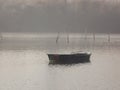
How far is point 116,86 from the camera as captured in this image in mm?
84938

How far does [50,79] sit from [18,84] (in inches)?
571

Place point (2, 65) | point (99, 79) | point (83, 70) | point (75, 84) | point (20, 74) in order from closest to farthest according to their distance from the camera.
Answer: point (75, 84) → point (99, 79) → point (20, 74) → point (83, 70) → point (2, 65)

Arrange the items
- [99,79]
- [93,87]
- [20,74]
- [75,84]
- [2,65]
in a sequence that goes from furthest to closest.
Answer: [2,65] < [20,74] < [99,79] < [75,84] < [93,87]

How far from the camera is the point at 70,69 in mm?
119375

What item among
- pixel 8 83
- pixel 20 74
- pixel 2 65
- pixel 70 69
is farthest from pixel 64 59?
pixel 8 83

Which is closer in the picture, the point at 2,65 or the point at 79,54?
the point at 79,54

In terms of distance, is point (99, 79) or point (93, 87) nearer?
point (93, 87)

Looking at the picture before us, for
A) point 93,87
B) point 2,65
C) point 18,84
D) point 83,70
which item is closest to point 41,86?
point 18,84

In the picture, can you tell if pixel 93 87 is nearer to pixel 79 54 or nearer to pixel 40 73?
pixel 40 73

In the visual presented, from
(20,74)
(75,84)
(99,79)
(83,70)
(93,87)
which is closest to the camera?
(93,87)

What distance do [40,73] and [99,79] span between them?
74.9 feet

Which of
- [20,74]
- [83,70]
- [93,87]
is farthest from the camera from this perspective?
[83,70]

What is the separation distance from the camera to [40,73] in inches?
4481

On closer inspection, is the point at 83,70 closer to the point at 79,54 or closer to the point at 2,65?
the point at 79,54
